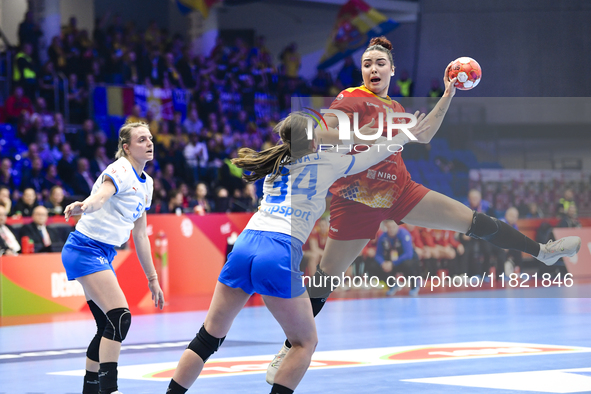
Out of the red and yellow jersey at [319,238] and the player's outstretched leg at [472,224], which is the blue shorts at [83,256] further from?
the red and yellow jersey at [319,238]

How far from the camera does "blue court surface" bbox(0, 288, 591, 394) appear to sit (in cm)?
606

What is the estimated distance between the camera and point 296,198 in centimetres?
441

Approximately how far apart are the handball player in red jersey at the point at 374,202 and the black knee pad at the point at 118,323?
52.8 inches

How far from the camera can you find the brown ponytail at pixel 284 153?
446cm

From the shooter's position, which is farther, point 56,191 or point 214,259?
point 214,259

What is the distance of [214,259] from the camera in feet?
48.0

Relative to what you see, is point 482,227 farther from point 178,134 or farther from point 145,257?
point 178,134

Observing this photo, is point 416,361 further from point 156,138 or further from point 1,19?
point 1,19

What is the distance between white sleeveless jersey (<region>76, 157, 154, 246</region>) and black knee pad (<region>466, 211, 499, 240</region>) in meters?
2.46

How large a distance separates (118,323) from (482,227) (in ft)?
8.96

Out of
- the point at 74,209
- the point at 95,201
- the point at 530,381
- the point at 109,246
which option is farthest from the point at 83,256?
the point at 530,381

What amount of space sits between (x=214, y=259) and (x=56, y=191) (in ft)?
10.4

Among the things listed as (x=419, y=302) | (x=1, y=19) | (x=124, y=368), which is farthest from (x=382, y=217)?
(x=1, y=19)

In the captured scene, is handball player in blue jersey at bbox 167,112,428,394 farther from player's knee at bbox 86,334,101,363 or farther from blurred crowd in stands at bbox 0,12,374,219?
blurred crowd in stands at bbox 0,12,374,219
